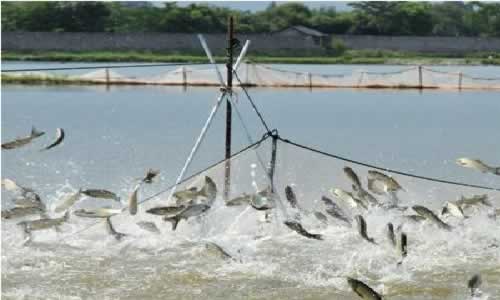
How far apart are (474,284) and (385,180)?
2039 millimetres

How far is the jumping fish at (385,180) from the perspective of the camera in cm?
969

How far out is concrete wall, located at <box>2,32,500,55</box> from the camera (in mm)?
63156

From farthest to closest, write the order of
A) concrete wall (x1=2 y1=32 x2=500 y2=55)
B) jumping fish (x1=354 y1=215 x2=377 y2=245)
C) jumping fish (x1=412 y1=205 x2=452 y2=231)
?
concrete wall (x1=2 y1=32 x2=500 y2=55)
jumping fish (x1=412 y1=205 x2=452 y2=231)
jumping fish (x1=354 y1=215 x2=377 y2=245)

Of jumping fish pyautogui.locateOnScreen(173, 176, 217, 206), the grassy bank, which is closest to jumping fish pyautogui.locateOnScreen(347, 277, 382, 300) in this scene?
jumping fish pyautogui.locateOnScreen(173, 176, 217, 206)

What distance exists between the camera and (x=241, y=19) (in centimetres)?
8100

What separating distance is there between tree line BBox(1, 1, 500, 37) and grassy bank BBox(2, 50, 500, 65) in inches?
206

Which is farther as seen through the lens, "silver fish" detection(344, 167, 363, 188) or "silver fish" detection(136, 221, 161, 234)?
"silver fish" detection(344, 167, 363, 188)

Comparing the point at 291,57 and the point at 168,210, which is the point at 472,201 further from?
the point at 291,57

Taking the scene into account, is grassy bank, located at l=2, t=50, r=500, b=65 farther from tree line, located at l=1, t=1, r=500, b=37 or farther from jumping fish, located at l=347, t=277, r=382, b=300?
jumping fish, located at l=347, t=277, r=382, b=300

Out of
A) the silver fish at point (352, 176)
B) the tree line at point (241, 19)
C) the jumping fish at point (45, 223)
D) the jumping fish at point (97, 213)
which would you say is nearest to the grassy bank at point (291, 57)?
the tree line at point (241, 19)

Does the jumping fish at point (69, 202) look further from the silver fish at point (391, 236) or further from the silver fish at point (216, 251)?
the silver fish at point (391, 236)

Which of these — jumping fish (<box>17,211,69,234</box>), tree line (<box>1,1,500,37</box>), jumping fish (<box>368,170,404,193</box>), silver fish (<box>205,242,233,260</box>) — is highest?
jumping fish (<box>368,170,404,193</box>)

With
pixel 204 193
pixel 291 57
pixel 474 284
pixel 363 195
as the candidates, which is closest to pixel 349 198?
pixel 363 195

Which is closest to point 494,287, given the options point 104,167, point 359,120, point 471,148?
point 104,167
